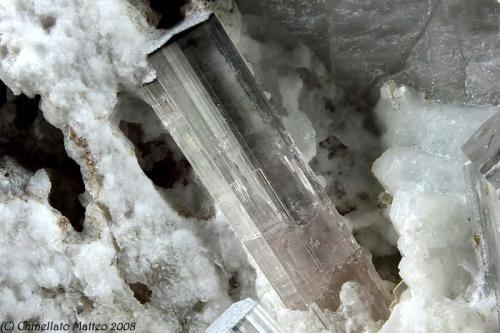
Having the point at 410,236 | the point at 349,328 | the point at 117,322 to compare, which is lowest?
the point at 349,328

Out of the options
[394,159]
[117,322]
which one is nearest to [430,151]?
[394,159]

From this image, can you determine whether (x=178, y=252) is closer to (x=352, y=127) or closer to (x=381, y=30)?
(x=352, y=127)

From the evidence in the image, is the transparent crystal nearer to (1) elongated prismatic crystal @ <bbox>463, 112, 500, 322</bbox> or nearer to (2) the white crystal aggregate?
(2) the white crystal aggregate

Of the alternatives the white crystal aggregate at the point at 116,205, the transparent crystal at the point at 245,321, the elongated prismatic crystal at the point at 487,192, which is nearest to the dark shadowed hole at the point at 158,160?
the white crystal aggregate at the point at 116,205

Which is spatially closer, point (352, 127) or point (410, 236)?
point (410, 236)

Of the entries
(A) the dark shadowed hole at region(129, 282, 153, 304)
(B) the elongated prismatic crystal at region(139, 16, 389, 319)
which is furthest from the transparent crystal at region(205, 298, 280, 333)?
(A) the dark shadowed hole at region(129, 282, 153, 304)

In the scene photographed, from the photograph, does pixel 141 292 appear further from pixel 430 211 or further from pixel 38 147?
pixel 430 211

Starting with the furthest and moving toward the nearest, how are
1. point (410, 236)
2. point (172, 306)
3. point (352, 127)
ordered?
1. point (352, 127)
2. point (172, 306)
3. point (410, 236)
